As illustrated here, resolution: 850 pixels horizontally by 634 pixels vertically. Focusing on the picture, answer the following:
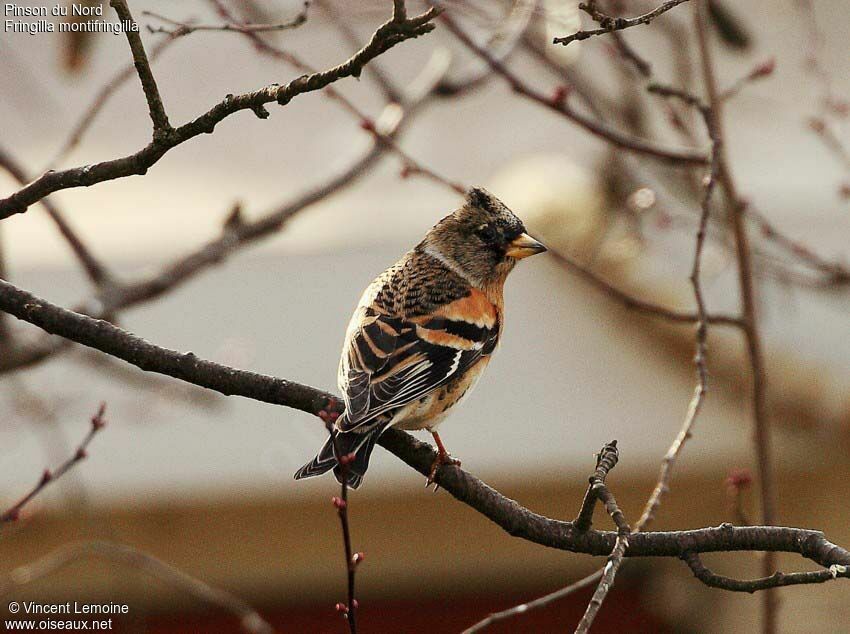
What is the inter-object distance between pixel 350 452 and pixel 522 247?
97 cm

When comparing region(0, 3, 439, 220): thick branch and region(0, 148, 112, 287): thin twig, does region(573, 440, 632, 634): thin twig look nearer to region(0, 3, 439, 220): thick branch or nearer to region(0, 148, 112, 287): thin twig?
region(0, 3, 439, 220): thick branch

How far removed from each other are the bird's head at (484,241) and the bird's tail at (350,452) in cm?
86

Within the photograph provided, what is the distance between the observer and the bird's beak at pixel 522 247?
2772mm

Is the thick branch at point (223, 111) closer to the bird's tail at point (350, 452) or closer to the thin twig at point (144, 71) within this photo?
the thin twig at point (144, 71)

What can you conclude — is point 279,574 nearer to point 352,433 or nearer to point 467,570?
point 467,570

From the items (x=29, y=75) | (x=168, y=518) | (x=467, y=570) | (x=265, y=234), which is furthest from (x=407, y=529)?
(x=29, y=75)

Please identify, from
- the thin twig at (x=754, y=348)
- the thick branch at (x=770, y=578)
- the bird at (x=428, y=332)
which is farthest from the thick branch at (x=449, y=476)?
the thin twig at (x=754, y=348)

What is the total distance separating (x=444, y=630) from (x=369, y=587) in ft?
1.20

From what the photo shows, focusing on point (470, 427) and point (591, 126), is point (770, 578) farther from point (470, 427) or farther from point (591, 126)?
point (470, 427)

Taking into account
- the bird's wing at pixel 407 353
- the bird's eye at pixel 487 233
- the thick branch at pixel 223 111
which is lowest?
the thick branch at pixel 223 111

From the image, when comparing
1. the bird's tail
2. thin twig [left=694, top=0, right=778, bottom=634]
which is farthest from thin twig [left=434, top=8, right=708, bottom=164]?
the bird's tail

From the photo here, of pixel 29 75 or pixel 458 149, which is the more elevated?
pixel 29 75

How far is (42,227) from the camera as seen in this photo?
534 cm

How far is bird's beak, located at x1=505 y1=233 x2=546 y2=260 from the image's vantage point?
277 centimetres
